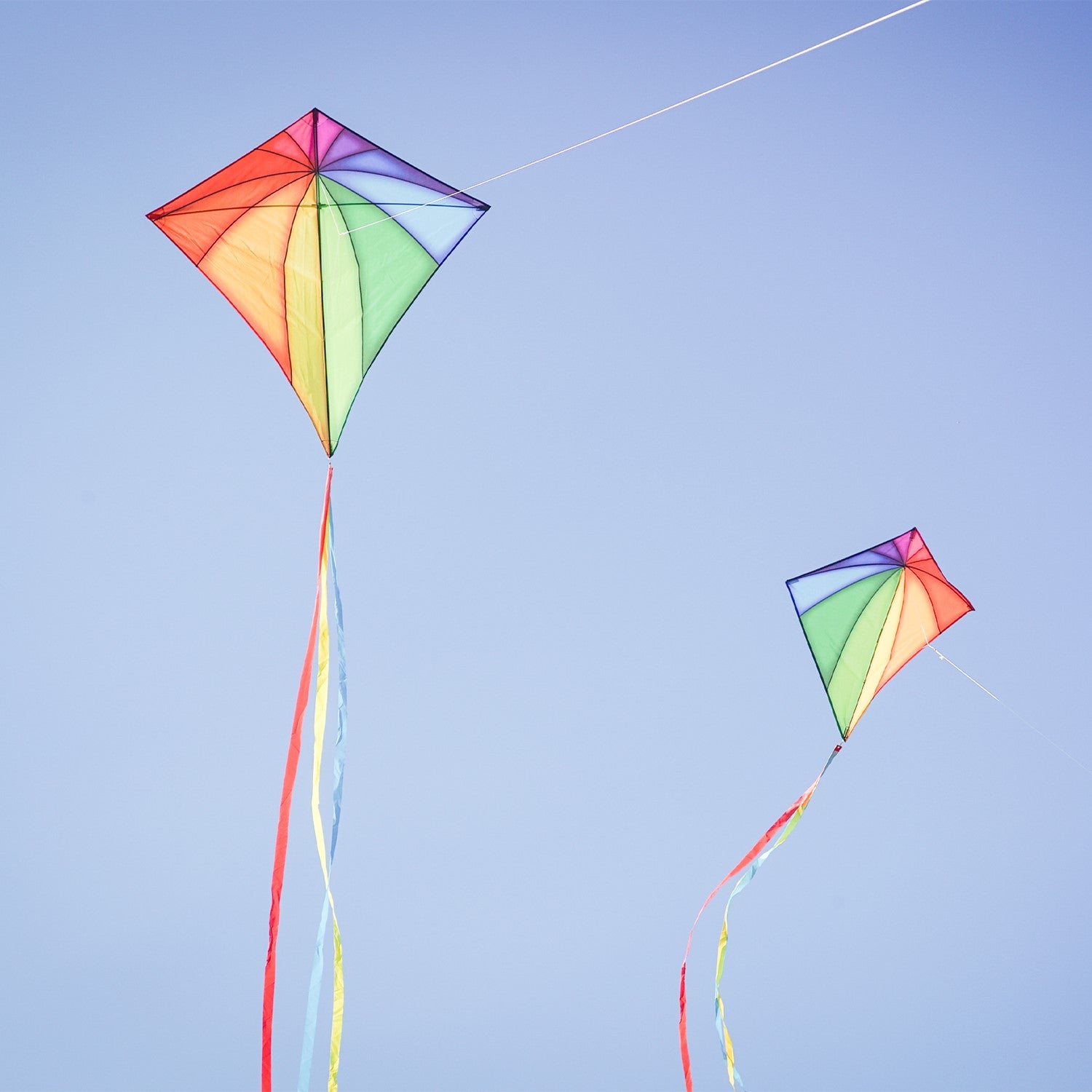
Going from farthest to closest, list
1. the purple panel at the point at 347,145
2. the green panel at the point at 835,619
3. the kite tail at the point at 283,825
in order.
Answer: the green panel at the point at 835,619
the purple panel at the point at 347,145
the kite tail at the point at 283,825

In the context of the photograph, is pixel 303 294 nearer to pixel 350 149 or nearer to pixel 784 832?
pixel 350 149

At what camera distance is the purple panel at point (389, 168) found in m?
6.55

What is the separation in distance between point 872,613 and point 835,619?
0.32m

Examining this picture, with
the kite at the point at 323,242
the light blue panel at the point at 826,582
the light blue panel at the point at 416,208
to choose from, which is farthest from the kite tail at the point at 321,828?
the light blue panel at the point at 826,582

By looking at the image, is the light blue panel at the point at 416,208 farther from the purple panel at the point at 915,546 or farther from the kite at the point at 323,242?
the purple panel at the point at 915,546

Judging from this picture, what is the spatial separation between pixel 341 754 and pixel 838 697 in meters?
3.94

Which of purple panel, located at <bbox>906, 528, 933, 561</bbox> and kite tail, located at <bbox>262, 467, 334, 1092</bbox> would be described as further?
purple panel, located at <bbox>906, 528, 933, 561</bbox>

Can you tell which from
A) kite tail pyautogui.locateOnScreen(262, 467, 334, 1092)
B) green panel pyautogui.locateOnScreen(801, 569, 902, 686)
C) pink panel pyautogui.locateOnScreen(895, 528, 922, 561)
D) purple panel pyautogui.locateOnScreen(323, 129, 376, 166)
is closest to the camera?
kite tail pyautogui.locateOnScreen(262, 467, 334, 1092)

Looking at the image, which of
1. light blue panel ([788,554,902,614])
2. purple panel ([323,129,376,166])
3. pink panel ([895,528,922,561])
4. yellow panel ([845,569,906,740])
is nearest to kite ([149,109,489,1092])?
purple panel ([323,129,376,166])

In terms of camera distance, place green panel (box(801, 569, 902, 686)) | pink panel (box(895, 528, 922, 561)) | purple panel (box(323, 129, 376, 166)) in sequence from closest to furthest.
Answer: purple panel (box(323, 129, 376, 166))
pink panel (box(895, 528, 922, 561))
green panel (box(801, 569, 902, 686))

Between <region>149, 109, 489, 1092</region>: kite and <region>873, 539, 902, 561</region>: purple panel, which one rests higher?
<region>149, 109, 489, 1092</region>: kite

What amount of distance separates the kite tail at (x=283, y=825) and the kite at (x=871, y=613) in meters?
3.76

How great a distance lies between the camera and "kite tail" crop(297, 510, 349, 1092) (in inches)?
216

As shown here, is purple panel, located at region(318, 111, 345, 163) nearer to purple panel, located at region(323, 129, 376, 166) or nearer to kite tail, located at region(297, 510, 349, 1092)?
purple panel, located at region(323, 129, 376, 166)
